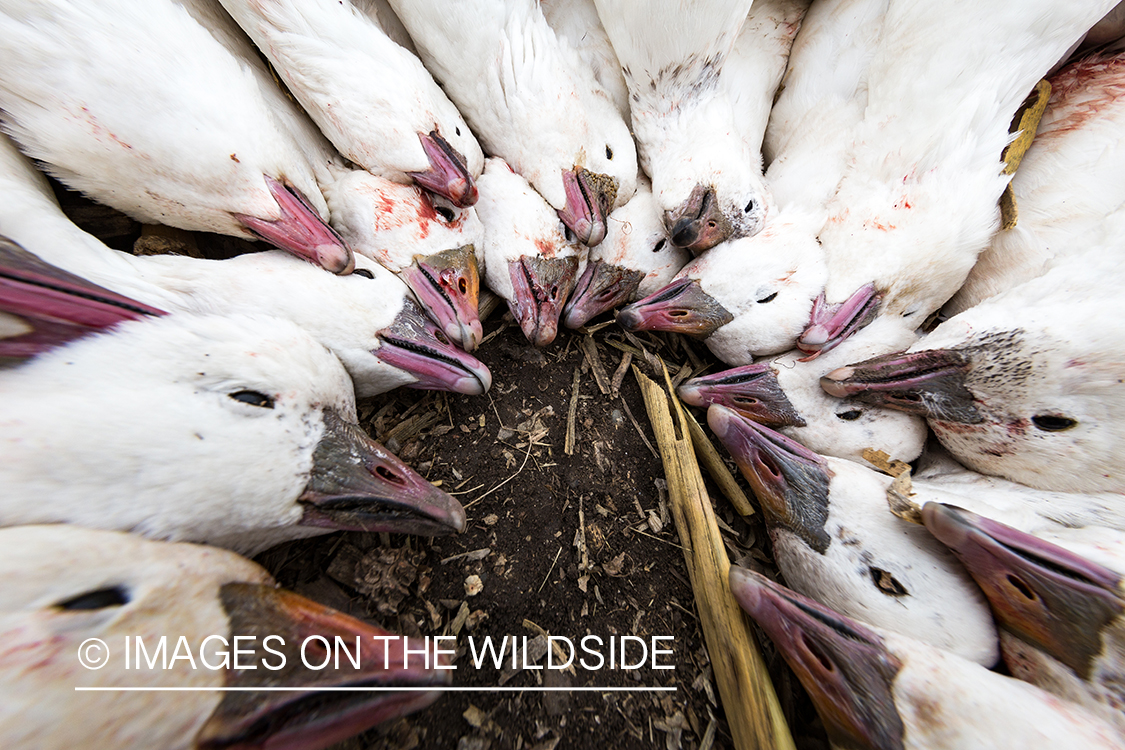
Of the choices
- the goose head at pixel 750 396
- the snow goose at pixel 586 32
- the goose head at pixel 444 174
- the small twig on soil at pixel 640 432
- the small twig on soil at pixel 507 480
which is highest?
the snow goose at pixel 586 32

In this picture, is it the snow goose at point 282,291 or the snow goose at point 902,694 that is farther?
the snow goose at point 282,291

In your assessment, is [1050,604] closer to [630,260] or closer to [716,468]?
[716,468]

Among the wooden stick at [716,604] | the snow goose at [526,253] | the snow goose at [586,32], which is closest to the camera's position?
the wooden stick at [716,604]

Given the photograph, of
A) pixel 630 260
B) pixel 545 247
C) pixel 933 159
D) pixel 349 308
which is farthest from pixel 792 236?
pixel 349 308

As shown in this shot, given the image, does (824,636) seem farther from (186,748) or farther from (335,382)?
(335,382)

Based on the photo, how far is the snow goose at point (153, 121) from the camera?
148 cm

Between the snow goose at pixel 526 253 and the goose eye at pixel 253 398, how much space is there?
1.08 meters


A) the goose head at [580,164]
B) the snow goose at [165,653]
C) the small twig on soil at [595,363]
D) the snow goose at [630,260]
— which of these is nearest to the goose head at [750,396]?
the small twig on soil at [595,363]

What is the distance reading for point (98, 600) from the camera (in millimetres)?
1021

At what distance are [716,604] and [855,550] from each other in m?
0.50

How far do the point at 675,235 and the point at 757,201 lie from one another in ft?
1.46

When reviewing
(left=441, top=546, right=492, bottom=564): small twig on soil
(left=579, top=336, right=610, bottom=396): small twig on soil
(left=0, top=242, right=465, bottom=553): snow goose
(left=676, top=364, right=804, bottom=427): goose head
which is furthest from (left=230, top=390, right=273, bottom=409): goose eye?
(left=676, top=364, right=804, bottom=427): goose head

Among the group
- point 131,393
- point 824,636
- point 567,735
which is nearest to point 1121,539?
point 824,636

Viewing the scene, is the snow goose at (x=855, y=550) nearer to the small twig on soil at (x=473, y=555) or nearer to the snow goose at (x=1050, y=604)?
the snow goose at (x=1050, y=604)
